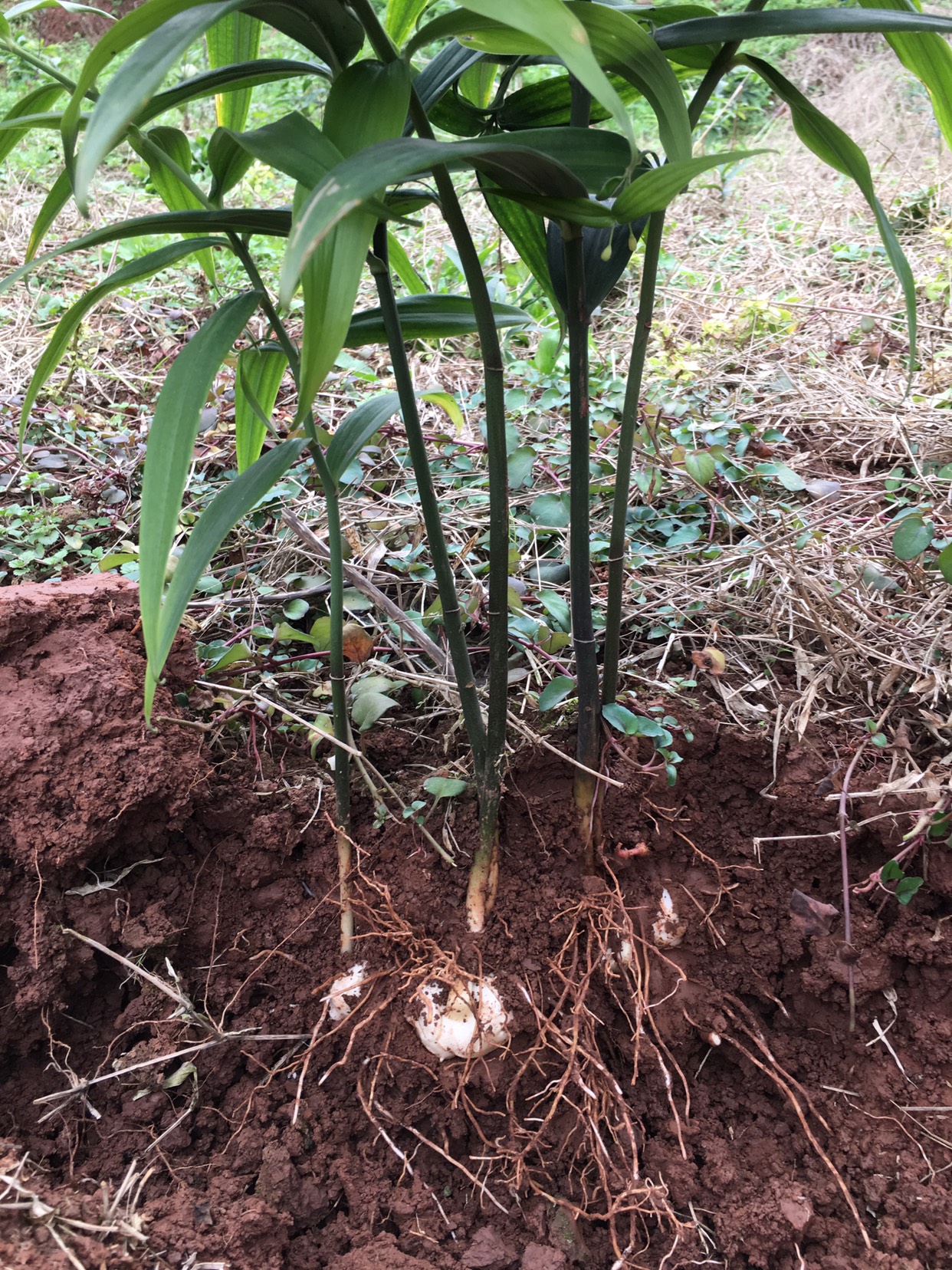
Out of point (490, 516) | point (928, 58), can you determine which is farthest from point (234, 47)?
point (928, 58)

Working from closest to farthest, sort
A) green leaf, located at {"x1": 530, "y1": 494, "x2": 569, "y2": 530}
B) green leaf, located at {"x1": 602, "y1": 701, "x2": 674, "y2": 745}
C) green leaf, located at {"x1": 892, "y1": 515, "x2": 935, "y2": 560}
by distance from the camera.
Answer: green leaf, located at {"x1": 602, "y1": 701, "x2": 674, "y2": 745} → green leaf, located at {"x1": 892, "y1": 515, "x2": 935, "y2": 560} → green leaf, located at {"x1": 530, "y1": 494, "x2": 569, "y2": 530}

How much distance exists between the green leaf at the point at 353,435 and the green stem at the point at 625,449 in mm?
268

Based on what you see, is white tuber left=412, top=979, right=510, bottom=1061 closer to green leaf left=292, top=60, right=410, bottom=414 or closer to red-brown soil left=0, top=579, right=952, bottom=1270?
red-brown soil left=0, top=579, right=952, bottom=1270

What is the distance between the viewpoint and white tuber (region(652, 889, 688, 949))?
1032 millimetres

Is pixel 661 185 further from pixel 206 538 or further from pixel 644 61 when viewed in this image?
pixel 206 538

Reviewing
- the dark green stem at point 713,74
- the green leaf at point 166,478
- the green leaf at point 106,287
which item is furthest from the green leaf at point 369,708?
the dark green stem at point 713,74

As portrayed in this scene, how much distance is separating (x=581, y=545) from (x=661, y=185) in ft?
1.25

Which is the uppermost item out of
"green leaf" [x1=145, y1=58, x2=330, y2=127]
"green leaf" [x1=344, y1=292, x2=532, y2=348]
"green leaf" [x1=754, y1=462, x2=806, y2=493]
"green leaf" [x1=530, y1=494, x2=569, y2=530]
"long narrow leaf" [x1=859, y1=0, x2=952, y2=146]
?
"long narrow leaf" [x1=859, y1=0, x2=952, y2=146]

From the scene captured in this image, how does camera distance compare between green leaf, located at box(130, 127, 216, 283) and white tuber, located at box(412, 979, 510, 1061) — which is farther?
white tuber, located at box(412, 979, 510, 1061)

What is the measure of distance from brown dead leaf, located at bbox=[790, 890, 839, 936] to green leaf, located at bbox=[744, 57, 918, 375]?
64 centimetres

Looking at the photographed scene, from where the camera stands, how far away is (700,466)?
1.42 metres

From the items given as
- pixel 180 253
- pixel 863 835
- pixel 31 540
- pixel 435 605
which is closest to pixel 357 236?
pixel 180 253

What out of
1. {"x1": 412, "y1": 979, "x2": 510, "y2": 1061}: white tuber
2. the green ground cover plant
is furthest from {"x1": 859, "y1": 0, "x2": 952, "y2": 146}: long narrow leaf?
{"x1": 412, "y1": 979, "x2": 510, "y2": 1061}: white tuber

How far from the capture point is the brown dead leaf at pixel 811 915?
101 centimetres
